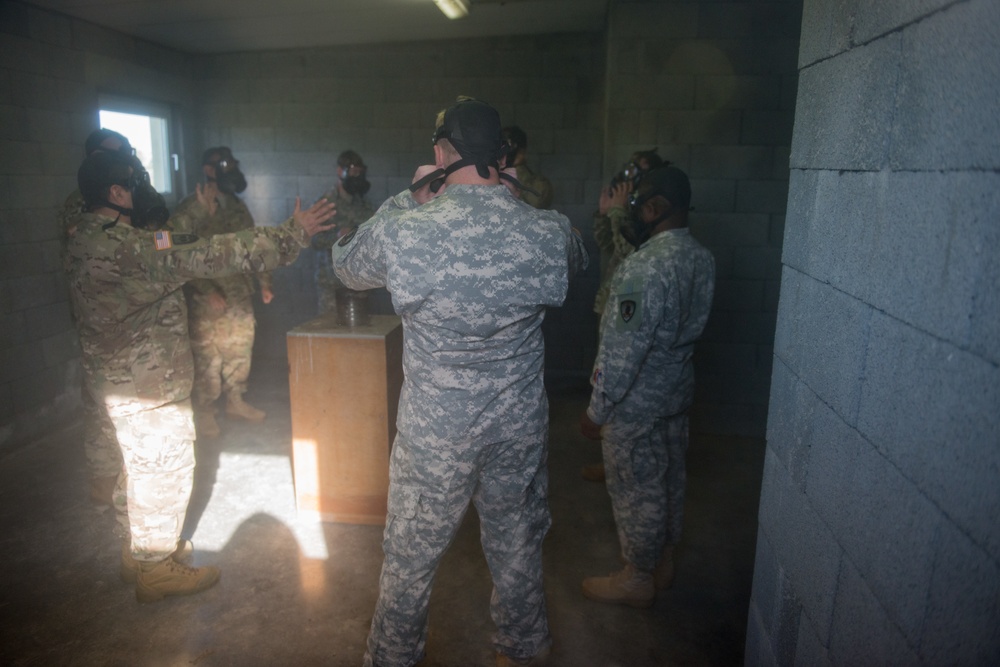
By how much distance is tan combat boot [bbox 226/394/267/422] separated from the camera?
453cm

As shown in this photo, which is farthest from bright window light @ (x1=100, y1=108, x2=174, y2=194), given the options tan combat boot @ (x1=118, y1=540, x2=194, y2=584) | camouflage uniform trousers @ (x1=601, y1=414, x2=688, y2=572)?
camouflage uniform trousers @ (x1=601, y1=414, x2=688, y2=572)

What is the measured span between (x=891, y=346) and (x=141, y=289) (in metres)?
2.52

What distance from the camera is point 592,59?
17.4 feet

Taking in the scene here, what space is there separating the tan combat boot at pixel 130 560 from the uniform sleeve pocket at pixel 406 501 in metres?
1.24

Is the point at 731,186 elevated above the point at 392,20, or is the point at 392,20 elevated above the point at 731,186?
the point at 392,20

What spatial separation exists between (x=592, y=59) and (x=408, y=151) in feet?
5.68

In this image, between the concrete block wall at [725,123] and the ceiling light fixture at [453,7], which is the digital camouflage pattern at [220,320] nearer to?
the ceiling light fixture at [453,7]

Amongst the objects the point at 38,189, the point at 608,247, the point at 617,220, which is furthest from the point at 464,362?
the point at 38,189

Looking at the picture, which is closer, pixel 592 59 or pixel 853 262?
pixel 853 262

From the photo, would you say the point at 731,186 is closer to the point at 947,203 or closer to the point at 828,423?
the point at 828,423

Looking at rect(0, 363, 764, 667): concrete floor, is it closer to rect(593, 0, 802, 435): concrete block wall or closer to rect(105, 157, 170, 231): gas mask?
rect(593, 0, 802, 435): concrete block wall

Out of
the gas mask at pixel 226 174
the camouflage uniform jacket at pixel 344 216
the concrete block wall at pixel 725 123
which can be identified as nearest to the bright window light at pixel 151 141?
the gas mask at pixel 226 174

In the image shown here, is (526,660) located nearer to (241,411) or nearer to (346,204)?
(241,411)

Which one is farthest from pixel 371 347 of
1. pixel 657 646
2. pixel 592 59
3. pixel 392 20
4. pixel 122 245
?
pixel 592 59
